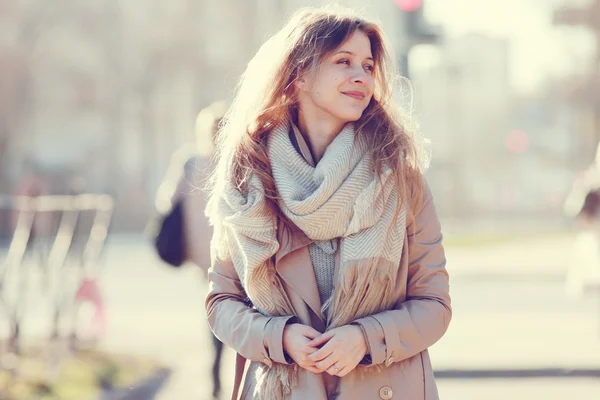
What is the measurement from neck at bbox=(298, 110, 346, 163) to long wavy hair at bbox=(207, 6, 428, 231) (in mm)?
57

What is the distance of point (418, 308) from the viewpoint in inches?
111

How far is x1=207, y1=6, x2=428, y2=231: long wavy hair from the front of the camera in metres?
2.90

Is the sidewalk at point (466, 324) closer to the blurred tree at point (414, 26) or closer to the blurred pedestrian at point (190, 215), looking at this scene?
the blurred pedestrian at point (190, 215)

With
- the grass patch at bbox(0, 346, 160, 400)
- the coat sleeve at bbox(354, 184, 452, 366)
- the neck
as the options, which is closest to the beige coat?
the coat sleeve at bbox(354, 184, 452, 366)

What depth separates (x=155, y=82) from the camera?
4734 centimetres

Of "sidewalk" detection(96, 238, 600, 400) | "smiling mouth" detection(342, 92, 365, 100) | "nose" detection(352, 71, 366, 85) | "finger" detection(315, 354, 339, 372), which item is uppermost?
"nose" detection(352, 71, 366, 85)

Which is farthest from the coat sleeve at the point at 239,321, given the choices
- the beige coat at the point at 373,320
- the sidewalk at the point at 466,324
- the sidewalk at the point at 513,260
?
the sidewalk at the point at 513,260

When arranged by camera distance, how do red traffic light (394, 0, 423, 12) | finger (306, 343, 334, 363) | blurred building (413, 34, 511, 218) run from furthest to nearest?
blurred building (413, 34, 511, 218) → red traffic light (394, 0, 423, 12) → finger (306, 343, 334, 363)

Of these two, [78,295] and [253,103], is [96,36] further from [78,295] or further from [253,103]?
[253,103]

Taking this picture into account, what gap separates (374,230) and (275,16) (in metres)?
43.5

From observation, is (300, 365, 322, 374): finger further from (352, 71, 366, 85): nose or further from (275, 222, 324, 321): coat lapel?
(352, 71, 366, 85): nose

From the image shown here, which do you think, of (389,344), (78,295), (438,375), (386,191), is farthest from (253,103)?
(78,295)

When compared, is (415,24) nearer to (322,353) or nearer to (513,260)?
(322,353)

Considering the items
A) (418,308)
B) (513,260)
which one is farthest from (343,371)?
(513,260)
